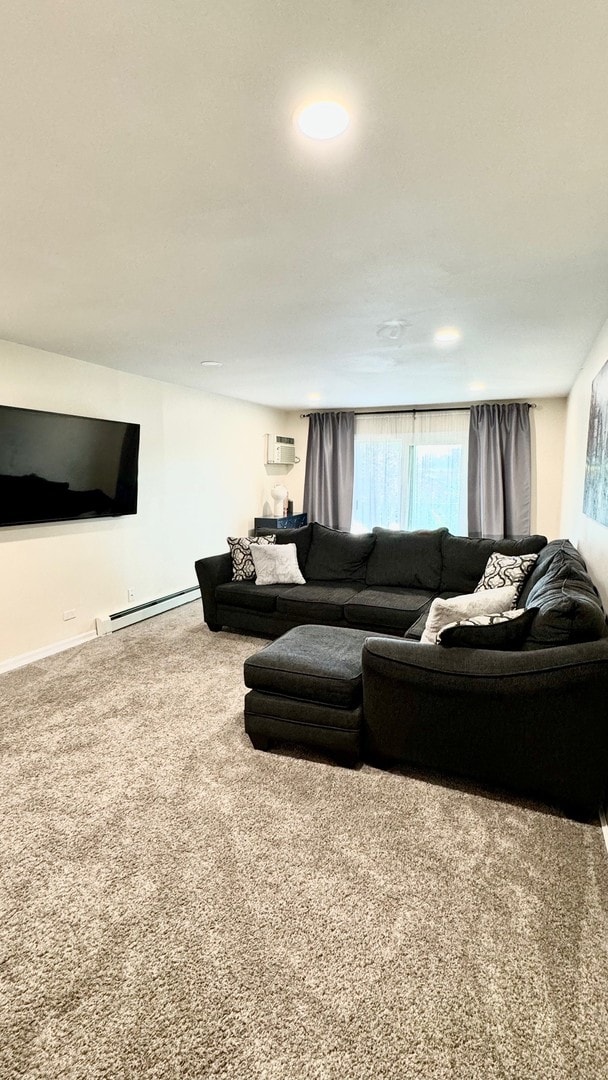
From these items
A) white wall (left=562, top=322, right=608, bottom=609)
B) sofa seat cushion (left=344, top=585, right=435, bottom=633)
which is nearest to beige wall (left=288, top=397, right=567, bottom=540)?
white wall (left=562, top=322, right=608, bottom=609)

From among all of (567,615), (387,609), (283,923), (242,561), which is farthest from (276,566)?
(283,923)

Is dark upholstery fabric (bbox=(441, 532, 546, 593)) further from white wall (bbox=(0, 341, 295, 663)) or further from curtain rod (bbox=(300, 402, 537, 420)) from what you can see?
white wall (bbox=(0, 341, 295, 663))

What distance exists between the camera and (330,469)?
700 centimetres

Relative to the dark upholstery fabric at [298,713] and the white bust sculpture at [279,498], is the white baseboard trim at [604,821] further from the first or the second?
the white bust sculpture at [279,498]

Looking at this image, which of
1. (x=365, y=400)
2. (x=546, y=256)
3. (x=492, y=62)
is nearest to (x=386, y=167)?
(x=492, y=62)

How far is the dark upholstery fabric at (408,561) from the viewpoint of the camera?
4.25 metres

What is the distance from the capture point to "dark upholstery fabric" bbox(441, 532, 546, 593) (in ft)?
13.1

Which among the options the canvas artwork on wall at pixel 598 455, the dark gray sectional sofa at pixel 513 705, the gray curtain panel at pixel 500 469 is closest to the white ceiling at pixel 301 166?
the canvas artwork on wall at pixel 598 455

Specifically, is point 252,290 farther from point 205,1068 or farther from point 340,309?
point 205,1068

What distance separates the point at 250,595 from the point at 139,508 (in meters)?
1.52

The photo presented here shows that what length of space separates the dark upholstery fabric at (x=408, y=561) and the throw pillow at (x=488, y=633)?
2.09m

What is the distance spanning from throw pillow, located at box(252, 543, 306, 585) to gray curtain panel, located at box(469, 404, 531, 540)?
291 cm

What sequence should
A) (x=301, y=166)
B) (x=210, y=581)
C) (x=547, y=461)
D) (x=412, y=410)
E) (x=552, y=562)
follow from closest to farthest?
(x=301, y=166) < (x=552, y=562) < (x=210, y=581) < (x=547, y=461) < (x=412, y=410)

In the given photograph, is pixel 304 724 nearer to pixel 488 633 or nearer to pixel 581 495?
pixel 488 633
